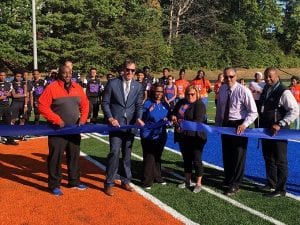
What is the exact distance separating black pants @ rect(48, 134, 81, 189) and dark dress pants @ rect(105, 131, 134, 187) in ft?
2.10

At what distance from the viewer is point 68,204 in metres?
7.17

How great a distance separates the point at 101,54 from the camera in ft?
152

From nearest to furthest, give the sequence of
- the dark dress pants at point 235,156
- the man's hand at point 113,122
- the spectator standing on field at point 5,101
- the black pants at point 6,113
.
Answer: the man's hand at point 113,122
the dark dress pants at point 235,156
the spectator standing on field at point 5,101
the black pants at point 6,113

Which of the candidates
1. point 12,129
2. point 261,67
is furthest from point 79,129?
point 261,67

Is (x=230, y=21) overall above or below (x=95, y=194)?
above

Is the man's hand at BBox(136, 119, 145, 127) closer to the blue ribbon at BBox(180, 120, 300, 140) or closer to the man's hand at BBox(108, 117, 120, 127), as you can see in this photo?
the man's hand at BBox(108, 117, 120, 127)

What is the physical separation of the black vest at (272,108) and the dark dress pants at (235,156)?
472 millimetres

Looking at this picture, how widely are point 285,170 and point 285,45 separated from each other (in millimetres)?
67886

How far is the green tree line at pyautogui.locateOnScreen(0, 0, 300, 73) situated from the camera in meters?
41.8

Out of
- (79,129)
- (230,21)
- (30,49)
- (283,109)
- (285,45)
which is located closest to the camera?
(283,109)

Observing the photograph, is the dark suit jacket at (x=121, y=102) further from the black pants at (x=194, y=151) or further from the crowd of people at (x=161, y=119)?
the black pants at (x=194, y=151)

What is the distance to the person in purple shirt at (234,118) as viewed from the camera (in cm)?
739

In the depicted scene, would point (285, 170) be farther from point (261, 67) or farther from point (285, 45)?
point (285, 45)

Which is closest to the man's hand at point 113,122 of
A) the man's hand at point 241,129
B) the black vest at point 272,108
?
the man's hand at point 241,129
